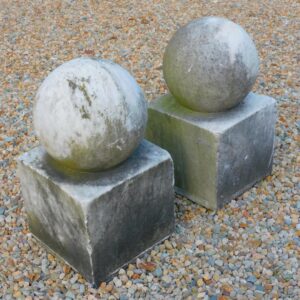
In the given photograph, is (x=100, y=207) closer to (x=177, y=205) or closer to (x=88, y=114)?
(x=88, y=114)

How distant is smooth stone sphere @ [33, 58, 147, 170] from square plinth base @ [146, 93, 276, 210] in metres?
0.79

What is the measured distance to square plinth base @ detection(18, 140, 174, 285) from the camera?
3.47 m

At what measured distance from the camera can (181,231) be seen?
420cm

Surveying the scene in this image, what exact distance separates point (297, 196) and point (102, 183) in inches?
73.7

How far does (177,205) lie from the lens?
449 cm

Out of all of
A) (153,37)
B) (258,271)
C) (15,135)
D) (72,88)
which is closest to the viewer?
(72,88)

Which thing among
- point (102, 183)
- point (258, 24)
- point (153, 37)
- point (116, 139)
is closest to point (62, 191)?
point (102, 183)

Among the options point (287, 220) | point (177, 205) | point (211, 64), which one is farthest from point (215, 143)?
point (287, 220)

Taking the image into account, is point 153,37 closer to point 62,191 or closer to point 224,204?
point 224,204

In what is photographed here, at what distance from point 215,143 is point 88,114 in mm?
1170

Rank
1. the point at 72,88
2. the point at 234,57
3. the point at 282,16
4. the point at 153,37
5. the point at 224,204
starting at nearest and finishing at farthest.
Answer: the point at 72,88
the point at 234,57
the point at 224,204
the point at 153,37
the point at 282,16

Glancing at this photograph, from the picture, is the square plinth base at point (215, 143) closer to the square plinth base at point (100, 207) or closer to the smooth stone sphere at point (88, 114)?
the square plinth base at point (100, 207)

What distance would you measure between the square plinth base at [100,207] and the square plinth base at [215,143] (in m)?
0.46

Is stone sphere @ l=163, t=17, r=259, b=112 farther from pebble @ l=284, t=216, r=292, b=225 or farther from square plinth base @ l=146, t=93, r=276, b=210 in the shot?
pebble @ l=284, t=216, r=292, b=225
